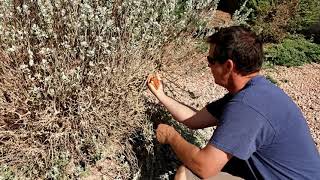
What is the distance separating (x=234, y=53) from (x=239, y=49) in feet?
0.11

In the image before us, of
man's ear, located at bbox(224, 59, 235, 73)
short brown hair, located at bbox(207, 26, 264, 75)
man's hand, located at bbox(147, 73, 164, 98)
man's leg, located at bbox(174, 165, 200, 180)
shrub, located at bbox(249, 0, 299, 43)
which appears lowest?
shrub, located at bbox(249, 0, 299, 43)

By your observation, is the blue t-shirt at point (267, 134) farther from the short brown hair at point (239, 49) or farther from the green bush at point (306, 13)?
the green bush at point (306, 13)

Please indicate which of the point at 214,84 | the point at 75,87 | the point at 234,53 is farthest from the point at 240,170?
the point at 214,84

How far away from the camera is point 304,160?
3143 mm

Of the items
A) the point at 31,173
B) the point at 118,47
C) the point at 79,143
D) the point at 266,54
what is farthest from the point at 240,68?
the point at 266,54

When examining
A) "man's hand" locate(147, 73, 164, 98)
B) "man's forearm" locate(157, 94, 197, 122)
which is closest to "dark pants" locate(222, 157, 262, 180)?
"man's forearm" locate(157, 94, 197, 122)

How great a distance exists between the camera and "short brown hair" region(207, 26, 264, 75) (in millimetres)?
3090

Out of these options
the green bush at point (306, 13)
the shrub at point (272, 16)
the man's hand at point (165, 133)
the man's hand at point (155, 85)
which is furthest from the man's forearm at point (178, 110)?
the green bush at point (306, 13)

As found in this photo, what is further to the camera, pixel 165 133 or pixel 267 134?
pixel 165 133

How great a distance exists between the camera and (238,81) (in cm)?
318

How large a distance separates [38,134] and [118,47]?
73cm

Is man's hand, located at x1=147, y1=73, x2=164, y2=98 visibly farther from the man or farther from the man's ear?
the man's ear

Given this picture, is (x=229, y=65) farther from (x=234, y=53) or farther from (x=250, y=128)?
(x=250, y=128)

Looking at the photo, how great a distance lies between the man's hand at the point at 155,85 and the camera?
3758 millimetres
